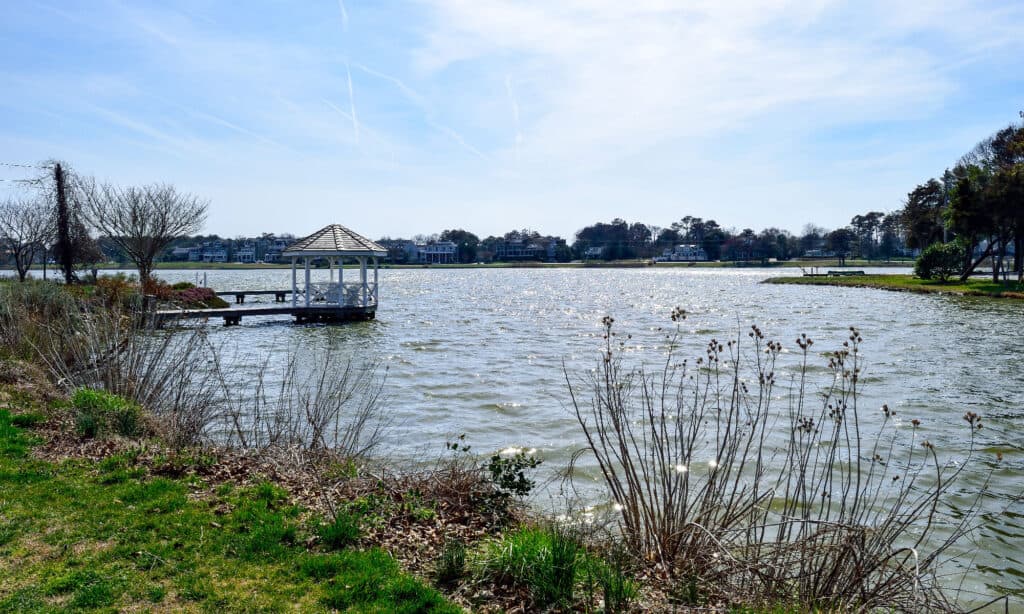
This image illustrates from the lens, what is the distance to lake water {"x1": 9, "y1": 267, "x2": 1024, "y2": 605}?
10.6 m

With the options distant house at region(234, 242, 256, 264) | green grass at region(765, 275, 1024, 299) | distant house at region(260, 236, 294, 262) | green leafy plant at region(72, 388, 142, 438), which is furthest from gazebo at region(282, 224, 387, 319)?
distant house at region(234, 242, 256, 264)

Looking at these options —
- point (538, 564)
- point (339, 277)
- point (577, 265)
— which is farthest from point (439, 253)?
point (538, 564)

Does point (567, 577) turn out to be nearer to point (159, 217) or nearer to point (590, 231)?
point (159, 217)

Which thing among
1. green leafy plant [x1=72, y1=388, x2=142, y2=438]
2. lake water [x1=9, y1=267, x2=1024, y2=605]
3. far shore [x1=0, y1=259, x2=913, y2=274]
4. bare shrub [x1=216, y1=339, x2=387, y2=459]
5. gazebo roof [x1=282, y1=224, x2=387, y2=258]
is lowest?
lake water [x1=9, y1=267, x2=1024, y2=605]

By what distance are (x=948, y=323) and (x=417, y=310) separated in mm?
28186

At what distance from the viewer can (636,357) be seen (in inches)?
797

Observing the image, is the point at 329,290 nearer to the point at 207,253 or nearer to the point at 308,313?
the point at 308,313

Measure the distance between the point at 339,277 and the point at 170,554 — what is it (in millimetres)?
28356

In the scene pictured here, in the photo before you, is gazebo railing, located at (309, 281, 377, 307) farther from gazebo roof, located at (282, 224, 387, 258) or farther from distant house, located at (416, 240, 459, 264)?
distant house, located at (416, 240, 459, 264)

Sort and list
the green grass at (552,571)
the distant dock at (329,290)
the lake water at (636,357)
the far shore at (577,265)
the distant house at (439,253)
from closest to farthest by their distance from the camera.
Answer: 1. the green grass at (552,571)
2. the lake water at (636,357)
3. the distant dock at (329,290)
4. the far shore at (577,265)
5. the distant house at (439,253)

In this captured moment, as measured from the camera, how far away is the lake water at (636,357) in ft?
34.7

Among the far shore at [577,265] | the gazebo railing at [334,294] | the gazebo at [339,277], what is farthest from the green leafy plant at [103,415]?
the far shore at [577,265]

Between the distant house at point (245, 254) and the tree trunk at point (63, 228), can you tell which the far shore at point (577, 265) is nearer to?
the distant house at point (245, 254)

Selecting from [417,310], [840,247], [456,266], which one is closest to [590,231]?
[456,266]
